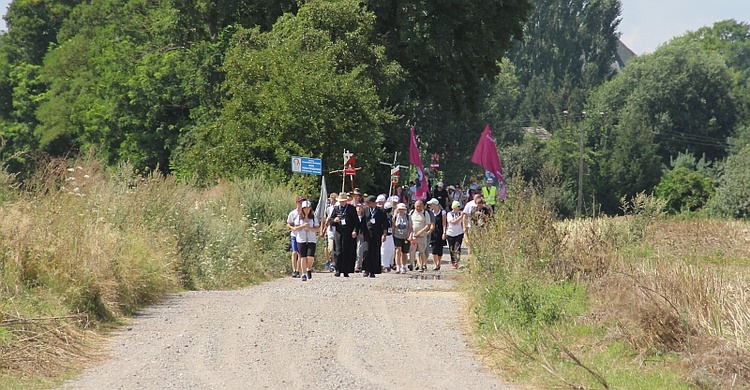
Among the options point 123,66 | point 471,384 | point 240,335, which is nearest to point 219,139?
point 123,66

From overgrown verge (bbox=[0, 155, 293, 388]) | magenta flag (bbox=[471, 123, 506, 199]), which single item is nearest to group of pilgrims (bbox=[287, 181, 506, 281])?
overgrown verge (bbox=[0, 155, 293, 388])

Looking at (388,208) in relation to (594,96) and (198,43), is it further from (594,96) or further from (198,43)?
(594,96)

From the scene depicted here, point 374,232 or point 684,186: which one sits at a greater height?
point 374,232

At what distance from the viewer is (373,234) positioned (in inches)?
945

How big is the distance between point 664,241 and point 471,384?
7.68 m

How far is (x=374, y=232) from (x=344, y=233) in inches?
Answer: 49.1

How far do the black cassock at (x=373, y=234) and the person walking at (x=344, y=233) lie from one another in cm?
48

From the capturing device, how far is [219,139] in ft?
121

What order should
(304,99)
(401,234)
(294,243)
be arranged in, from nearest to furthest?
(294,243) < (401,234) < (304,99)

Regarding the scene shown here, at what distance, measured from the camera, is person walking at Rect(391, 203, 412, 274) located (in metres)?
24.5

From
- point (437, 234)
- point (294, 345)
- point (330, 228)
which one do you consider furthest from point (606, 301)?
point (437, 234)

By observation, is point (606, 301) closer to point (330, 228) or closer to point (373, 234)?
point (373, 234)

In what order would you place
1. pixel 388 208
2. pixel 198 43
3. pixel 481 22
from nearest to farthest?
1. pixel 388 208
2. pixel 481 22
3. pixel 198 43

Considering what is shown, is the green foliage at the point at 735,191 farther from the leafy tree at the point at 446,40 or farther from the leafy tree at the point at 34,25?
the leafy tree at the point at 34,25
